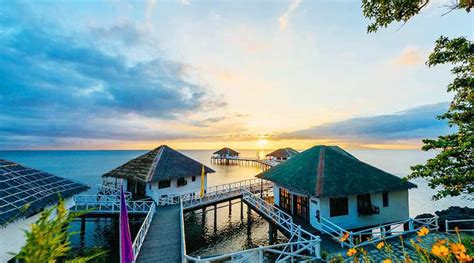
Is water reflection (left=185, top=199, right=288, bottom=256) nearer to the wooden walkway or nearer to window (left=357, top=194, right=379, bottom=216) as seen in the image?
the wooden walkway

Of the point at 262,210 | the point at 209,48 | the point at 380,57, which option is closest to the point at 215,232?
the point at 262,210

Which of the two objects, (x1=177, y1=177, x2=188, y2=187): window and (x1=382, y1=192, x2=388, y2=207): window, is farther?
(x1=177, y1=177, x2=188, y2=187): window

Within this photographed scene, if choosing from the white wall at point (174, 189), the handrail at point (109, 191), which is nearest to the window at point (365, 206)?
the white wall at point (174, 189)

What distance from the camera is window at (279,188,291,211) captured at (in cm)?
2020

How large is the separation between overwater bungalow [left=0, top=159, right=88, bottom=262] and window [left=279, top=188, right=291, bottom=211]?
622 inches

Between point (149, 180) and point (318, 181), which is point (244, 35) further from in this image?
point (149, 180)

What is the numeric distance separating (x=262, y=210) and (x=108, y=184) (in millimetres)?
20065

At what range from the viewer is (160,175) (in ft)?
77.6

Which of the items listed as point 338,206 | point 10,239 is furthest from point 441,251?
point 338,206

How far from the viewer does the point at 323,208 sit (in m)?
16.0

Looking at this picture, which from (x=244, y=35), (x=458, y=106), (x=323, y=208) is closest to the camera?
(x=458, y=106)

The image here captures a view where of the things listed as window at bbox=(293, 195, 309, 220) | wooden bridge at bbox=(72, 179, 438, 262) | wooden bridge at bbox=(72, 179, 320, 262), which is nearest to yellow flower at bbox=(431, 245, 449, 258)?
wooden bridge at bbox=(72, 179, 438, 262)

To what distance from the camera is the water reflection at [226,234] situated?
20.5 m

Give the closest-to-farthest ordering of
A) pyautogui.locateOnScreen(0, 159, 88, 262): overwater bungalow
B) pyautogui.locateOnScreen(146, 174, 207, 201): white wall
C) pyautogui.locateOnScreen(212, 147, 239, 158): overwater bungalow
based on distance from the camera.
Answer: pyautogui.locateOnScreen(0, 159, 88, 262): overwater bungalow → pyautogui.locateOnScreen(146, 174, 207, 201): white wall → pyautogui.locateOnScreen(212, 147, 239, 158): overwater bungalow
